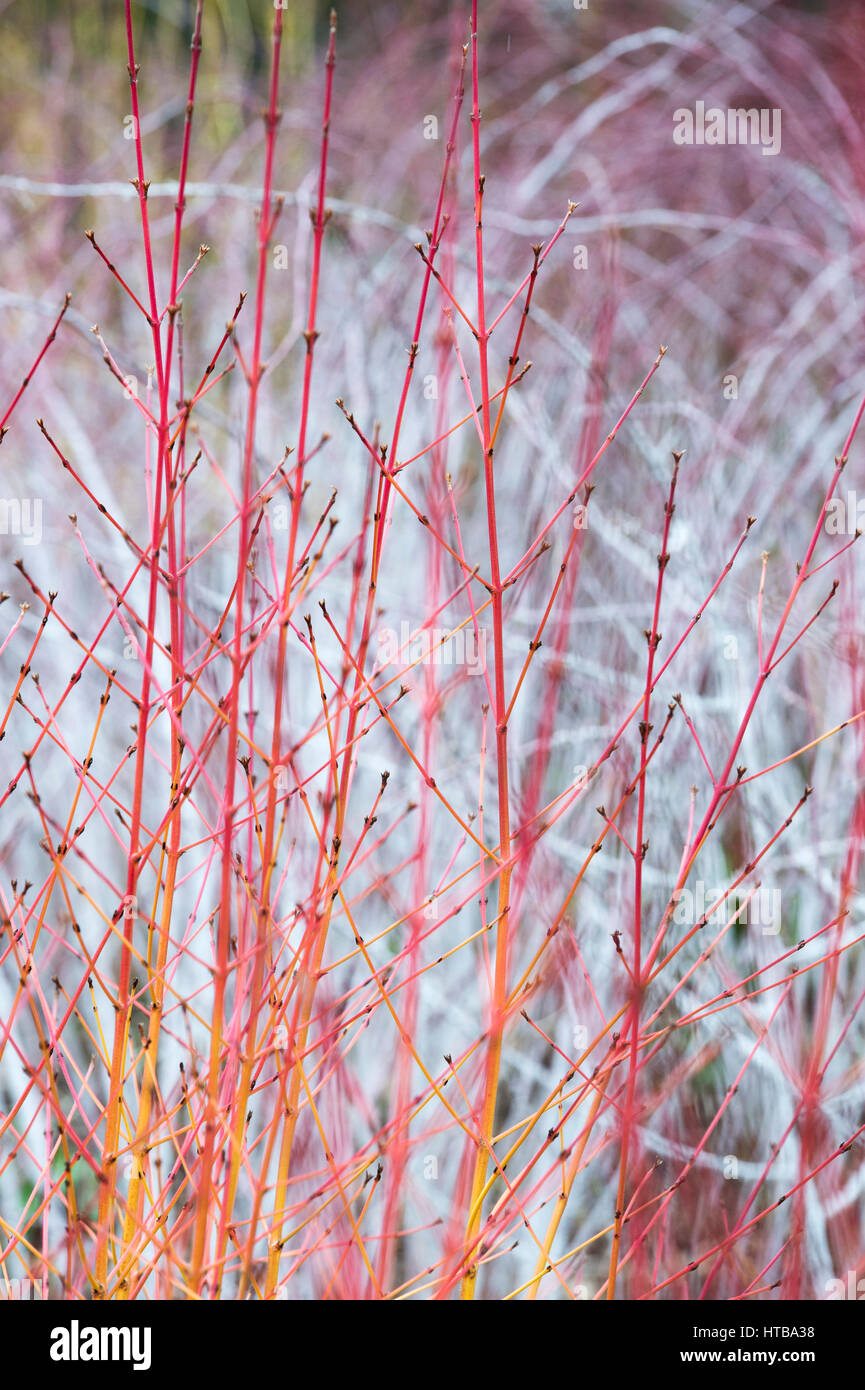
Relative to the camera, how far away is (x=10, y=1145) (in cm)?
114

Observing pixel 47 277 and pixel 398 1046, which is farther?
pixel 47 277

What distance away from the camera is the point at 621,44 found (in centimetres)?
124

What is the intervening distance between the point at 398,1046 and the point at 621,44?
4.45 feet

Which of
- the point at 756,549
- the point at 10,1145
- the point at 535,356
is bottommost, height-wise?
the point at 10,1145

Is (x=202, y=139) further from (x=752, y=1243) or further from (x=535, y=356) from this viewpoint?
(x=752, y=1243)

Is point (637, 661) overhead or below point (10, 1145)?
overhead

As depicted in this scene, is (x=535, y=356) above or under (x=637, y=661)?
above

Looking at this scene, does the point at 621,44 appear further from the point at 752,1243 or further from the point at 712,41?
the point at 752,1243

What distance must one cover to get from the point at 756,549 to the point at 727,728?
0.24 metres
